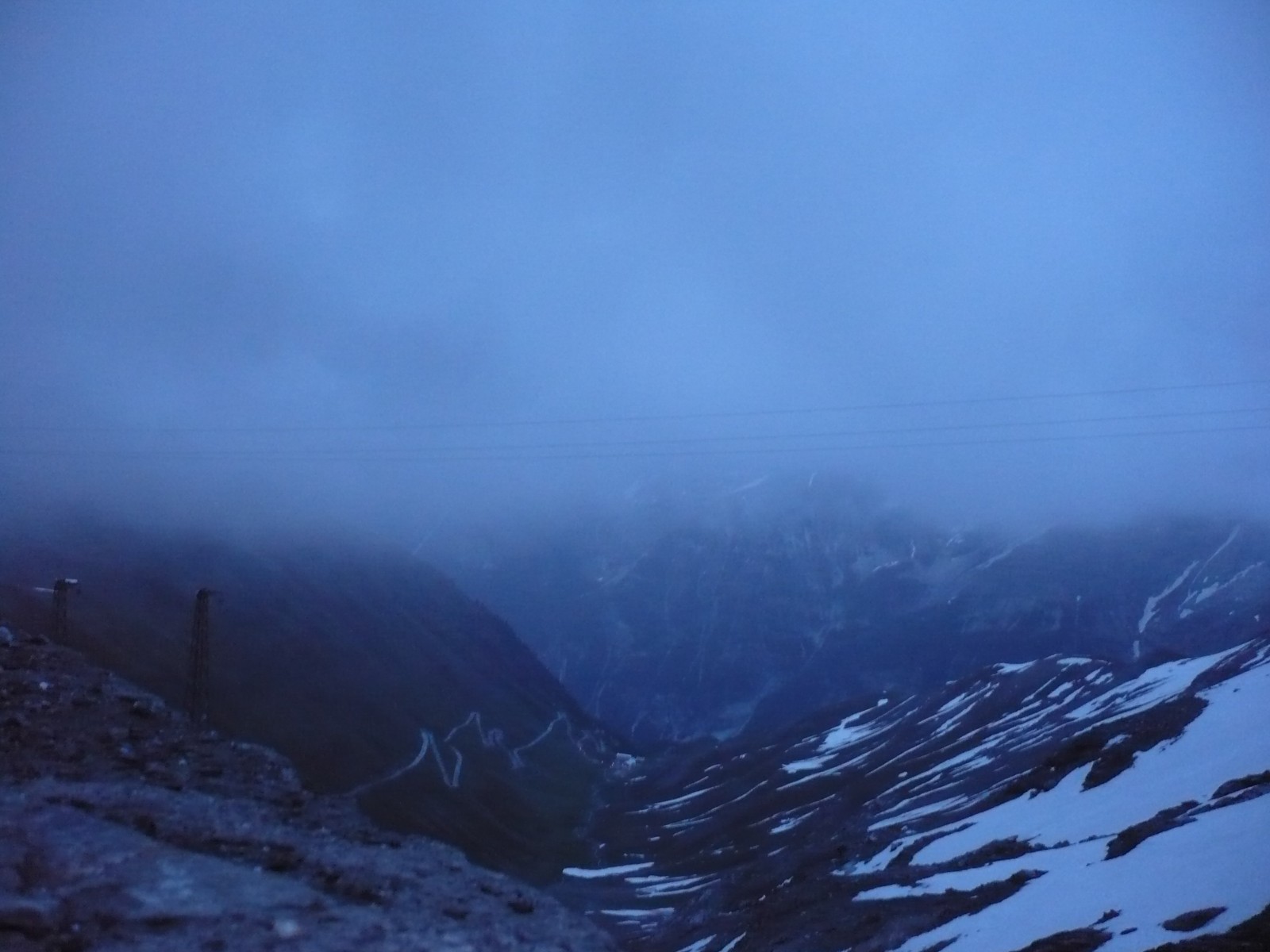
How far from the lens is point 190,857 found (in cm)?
1579

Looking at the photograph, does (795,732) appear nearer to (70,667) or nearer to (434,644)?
(434,644)

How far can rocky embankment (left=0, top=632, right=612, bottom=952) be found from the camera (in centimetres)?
1335

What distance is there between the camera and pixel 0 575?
274 feet

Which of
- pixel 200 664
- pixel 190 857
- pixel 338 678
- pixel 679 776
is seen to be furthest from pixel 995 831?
pixel 679 776

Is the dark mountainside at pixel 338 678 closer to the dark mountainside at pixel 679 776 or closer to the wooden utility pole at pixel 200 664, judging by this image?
the dark mountainside at pixel 679 776

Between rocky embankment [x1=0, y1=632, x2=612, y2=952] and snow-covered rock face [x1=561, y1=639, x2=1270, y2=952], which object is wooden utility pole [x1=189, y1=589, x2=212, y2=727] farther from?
rocky embankment [x1=0, y1=632, x2=612, y2=952]

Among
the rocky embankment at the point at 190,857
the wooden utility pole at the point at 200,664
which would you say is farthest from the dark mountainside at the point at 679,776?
the wooden utility pole at the point at 200,664

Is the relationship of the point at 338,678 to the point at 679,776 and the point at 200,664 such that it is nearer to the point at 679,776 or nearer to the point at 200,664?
the point at 679,776

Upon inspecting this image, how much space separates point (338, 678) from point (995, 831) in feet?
257

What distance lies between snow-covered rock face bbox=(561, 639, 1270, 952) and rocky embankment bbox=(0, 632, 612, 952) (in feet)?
46.4

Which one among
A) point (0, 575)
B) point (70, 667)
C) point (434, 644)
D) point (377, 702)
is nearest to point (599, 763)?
point (434, 644)

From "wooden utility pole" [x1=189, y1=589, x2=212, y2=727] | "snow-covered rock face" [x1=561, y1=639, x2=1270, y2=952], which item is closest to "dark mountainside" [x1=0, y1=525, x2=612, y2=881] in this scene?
"wooden utility pole" [x1=189, y1=589, x2=212, y2=727]

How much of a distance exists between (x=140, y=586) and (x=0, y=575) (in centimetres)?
1649

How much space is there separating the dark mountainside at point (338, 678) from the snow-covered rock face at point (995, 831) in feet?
41.1
